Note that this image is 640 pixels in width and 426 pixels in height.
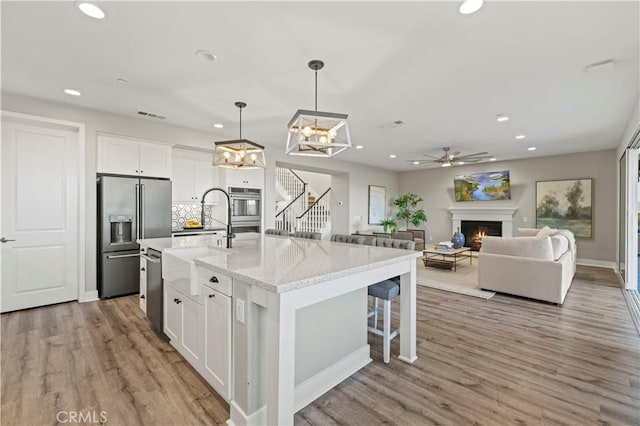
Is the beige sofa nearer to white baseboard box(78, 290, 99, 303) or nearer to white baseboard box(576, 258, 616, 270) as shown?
white baseboard box(576, 258, 616, 270)

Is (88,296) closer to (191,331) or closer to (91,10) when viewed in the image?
(191,331)

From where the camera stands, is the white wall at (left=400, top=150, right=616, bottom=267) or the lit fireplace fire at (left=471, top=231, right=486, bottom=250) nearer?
the white wall at (left=400, top=150, right=616, bottom=267)

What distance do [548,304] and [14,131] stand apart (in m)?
7.49

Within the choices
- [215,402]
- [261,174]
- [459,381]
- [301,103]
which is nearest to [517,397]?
[459,381]

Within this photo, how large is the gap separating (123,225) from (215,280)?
128 inches

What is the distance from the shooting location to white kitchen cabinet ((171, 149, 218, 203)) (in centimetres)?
502

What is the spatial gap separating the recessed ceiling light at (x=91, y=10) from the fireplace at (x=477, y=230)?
29.1 feet

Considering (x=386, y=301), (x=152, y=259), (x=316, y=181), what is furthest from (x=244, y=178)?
(x=316, y=181)

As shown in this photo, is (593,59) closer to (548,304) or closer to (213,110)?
(548,304)

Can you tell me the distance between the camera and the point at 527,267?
160 inches

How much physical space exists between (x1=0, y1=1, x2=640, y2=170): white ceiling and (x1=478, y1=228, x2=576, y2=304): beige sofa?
6.39 ft

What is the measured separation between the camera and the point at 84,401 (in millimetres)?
1889

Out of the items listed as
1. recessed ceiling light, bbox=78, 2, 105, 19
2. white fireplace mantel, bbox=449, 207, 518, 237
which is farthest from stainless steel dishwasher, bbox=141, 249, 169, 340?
white fireplace mantel, bbox=449, 207, 518, 237

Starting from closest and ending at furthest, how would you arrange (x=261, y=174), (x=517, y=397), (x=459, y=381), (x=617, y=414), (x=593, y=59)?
(x=617, y=414) < (x=517, y=397) < (x=459, y=381) < (x=593, y=59) < (x=261, y=174)
